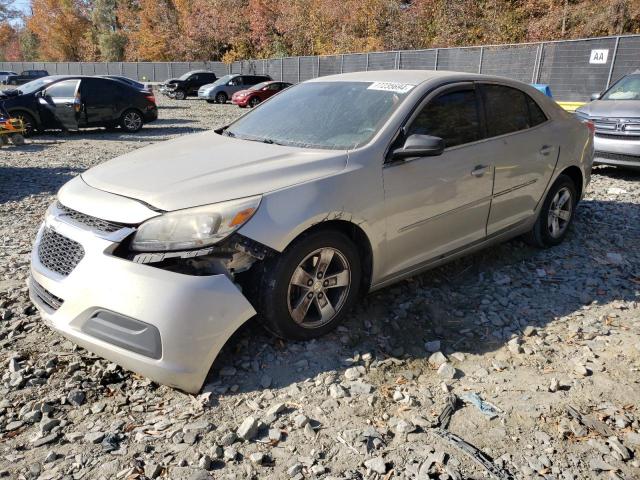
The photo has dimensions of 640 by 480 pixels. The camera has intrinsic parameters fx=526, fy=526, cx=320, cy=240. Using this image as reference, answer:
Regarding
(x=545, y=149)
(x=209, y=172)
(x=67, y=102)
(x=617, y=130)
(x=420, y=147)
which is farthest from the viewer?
(x=67, y=102)

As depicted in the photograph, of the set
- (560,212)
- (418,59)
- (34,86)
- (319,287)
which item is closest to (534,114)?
(560,212)

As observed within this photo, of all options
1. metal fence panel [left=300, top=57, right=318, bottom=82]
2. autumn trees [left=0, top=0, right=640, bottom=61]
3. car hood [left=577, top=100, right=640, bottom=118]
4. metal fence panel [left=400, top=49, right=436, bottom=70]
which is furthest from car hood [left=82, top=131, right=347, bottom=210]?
metal fence panel [left=300, top=57, right=318, bottom=82]

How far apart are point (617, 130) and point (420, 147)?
20.7 feet

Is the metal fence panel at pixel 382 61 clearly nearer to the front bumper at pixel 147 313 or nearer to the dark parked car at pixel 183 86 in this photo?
the dark parked car at pixel 183 86

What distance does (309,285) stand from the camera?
3209 mm

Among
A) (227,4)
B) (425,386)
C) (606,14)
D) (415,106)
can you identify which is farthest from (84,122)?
(227,4)

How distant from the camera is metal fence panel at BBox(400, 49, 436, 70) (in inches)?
921

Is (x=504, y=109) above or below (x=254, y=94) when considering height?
above

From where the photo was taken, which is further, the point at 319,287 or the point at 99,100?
the point at 99,100

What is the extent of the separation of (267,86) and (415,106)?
2349cm

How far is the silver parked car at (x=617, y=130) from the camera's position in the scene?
26.0ft

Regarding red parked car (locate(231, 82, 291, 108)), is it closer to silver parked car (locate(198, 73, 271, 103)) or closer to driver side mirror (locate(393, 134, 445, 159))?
silver parked car (locate(198, 73, 271, 103))

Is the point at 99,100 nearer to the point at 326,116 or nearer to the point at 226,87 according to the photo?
the point at 326,116

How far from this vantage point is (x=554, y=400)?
2.94 meters
